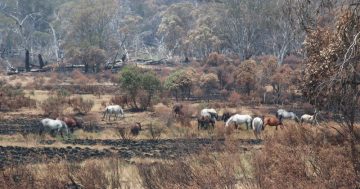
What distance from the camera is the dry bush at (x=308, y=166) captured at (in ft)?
30.7

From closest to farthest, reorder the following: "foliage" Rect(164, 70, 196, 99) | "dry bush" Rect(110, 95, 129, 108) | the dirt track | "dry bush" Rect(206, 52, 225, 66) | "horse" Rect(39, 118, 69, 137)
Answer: the dirt track < "horse" Rect(39, 118, 69, 137) < "dry bush" Rect(110, 95, 129, 108) < "foliage" Rect(164, 70, 196, 99) < "dry bush" Rect(206, 52, 225, 66)

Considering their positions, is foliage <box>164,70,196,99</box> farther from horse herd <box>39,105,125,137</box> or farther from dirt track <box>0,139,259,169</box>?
dirt track <box>0,139,259,169</box>

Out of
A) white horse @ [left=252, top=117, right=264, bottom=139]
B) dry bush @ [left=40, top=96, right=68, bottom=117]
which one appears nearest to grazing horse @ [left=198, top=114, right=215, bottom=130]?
white horse @ [left=252, top=117, right=264, bottom=139]

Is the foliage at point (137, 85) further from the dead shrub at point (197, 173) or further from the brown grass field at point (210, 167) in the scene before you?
the dead shrub at point (197, 173)

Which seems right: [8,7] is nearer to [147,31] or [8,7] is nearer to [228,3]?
[147,31]

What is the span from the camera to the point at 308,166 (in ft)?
36.7

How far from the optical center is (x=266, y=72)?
44750 mm

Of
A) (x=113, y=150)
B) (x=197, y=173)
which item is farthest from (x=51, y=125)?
(x=197, y=173)

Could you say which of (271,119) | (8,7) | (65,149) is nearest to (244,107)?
(271,119)

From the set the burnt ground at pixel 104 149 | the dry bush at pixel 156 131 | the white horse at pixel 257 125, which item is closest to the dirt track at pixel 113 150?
the burnt ground at pixel 104 149

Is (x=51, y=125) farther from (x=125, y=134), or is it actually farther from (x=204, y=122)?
(x=204, y=122)

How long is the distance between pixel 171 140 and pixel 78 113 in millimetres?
11457

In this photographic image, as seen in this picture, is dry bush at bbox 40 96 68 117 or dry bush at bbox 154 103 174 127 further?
dry bush at bbox 40 96 68 117

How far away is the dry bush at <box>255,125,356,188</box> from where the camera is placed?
30.7ft
